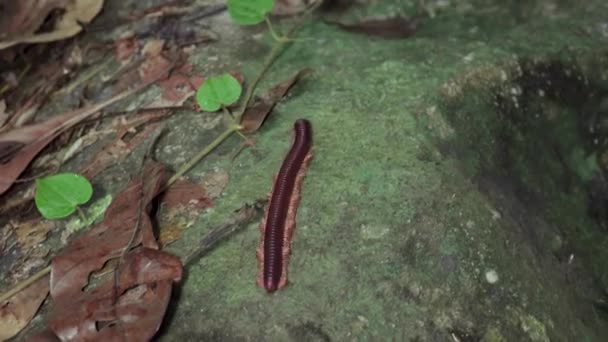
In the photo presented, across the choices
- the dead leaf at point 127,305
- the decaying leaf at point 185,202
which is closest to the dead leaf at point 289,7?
the decaying leaf at point 185,202

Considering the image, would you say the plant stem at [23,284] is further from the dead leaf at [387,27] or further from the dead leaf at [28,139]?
the dead leaf at [387,27]

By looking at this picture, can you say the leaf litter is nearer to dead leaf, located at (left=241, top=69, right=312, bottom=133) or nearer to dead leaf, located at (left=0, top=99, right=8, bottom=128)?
dead leaf, located at (left=241, top=69, right=312, bottom=133)

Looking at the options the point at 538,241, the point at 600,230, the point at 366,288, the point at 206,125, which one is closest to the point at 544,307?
the point at 538,241

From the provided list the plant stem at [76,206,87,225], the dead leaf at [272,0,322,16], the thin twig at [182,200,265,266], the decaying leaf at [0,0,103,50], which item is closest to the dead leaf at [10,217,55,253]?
the plant stem at [76,206,87,225]

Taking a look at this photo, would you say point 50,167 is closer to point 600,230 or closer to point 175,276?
point 175,276

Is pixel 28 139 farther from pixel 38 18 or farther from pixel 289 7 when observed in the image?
pixel 289 7

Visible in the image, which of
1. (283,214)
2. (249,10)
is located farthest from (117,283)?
(249,10)
